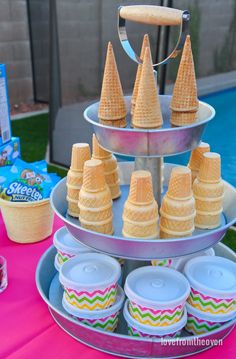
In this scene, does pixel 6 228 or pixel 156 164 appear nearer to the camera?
pixel 156 164

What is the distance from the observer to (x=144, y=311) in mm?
769

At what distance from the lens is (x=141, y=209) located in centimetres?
76

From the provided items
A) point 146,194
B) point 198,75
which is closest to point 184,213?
point 146,194

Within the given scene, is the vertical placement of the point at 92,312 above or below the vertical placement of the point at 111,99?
below

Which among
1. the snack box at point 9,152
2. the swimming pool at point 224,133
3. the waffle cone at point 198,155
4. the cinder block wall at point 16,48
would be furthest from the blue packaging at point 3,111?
the cinder block wall at point 16,48

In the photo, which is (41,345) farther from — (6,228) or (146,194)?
(6,228)

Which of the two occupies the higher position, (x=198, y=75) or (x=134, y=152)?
(x=134, y=152)

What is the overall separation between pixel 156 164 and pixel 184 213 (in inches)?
5.4

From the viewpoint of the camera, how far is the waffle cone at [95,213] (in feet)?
2.65

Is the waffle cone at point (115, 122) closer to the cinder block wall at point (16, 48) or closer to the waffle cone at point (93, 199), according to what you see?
the waffle cone at point (93, 199)

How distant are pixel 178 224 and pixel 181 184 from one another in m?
0.08

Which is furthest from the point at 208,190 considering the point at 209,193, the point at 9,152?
the point at 9,152

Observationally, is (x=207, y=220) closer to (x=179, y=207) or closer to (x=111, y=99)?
(x=179, y=207)

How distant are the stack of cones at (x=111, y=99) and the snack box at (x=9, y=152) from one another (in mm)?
715
